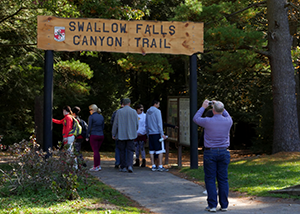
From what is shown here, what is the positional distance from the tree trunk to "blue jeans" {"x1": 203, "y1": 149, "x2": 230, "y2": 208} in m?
8.61

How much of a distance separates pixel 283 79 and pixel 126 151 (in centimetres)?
699

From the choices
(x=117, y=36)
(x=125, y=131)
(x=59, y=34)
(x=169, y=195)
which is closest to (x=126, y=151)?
(x=125, y=131)

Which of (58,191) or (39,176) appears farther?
(39,176)

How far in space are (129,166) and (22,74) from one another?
21.1 feet

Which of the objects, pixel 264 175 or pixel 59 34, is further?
pixel 59 34

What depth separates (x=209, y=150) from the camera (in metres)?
6.30

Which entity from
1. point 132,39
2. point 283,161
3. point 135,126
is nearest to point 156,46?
point 132,39

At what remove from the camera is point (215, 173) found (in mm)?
6289

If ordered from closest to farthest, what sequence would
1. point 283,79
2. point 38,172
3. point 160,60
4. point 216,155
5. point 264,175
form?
point 216,155, point 38,172, point 264,175, point 283,79, point 160,60

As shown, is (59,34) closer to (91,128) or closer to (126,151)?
(91,128)

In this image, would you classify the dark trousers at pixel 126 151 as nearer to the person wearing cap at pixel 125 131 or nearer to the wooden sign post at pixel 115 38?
the person wearing cap at pixel 125 131

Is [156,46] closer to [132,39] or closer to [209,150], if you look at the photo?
[132,39]

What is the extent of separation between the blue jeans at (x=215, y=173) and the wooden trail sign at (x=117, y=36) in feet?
16.0

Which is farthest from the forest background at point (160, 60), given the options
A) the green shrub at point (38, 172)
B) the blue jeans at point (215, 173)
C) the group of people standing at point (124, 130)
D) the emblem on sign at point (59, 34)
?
the blue jeans at point (215, 173)
